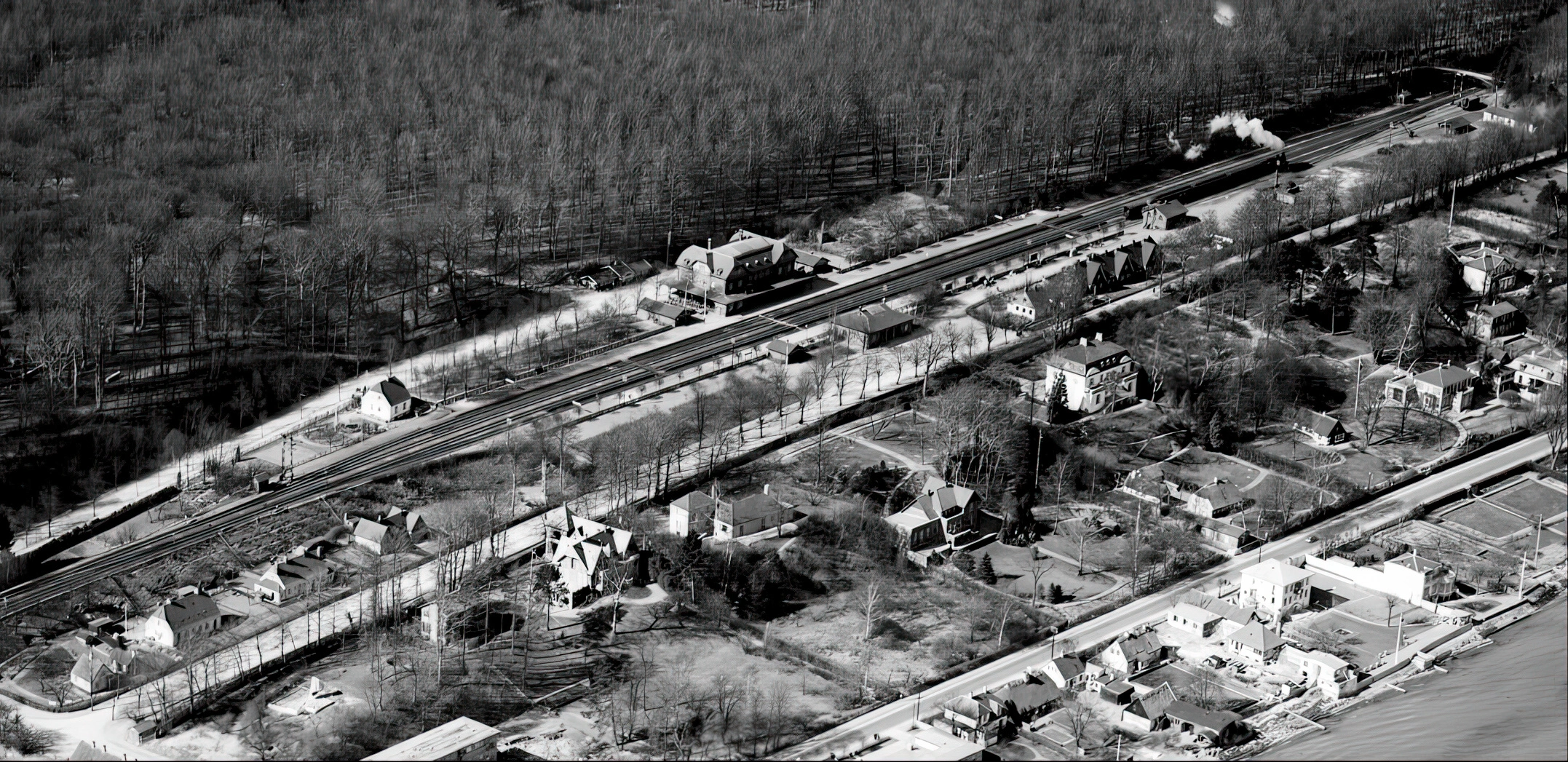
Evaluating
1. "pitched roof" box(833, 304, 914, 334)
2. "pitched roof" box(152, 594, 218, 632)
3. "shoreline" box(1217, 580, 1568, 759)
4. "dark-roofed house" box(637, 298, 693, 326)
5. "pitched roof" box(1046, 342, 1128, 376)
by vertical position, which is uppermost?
"pitched roof" box(1046, 342, 1128, 376)

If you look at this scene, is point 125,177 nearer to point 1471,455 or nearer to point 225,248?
point 225,248

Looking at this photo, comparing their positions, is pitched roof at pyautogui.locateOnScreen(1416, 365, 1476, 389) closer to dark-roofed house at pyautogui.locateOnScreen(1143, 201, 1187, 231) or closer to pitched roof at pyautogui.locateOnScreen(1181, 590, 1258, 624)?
pitched roof at pyautogui.locateOnScreen(1181, 590, 1258, 624)

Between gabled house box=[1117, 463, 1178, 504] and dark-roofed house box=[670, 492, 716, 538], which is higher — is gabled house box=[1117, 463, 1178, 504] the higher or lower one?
the lower one

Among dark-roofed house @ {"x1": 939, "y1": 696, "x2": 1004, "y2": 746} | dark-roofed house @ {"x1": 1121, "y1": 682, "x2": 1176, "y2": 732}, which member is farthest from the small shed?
dark-roofed house @ {"x1": 1121, "y1": 682, "x2": 1176, "y2": 732}

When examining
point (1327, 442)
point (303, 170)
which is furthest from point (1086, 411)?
point (303, 170)

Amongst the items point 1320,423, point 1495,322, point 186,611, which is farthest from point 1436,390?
point 186,611

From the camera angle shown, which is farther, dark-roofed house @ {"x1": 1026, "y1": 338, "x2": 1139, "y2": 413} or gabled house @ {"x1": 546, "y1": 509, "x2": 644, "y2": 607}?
dark-roofed house @ {"x1": 1026, "y1": 338, "x2": 1139, "y2": 413}

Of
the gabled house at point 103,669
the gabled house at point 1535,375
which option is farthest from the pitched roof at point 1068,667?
the gabled house at point 1535,375

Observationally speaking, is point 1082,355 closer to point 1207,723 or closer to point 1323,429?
point 1323,429

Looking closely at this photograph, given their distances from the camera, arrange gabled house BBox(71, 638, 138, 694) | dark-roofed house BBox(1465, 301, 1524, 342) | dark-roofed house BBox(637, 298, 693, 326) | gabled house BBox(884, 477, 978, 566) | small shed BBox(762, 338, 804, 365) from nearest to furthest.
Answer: gabled house BBox(71, 638, 138, 694) < gabled house BBox(884, 477, 978, 566) < small shed BBox(762, 338, 804, 365) < dark-roofed house BBox(1465, 301, 1524, 342) < dark-roofed house BBox(637, 298, 693, 326)
